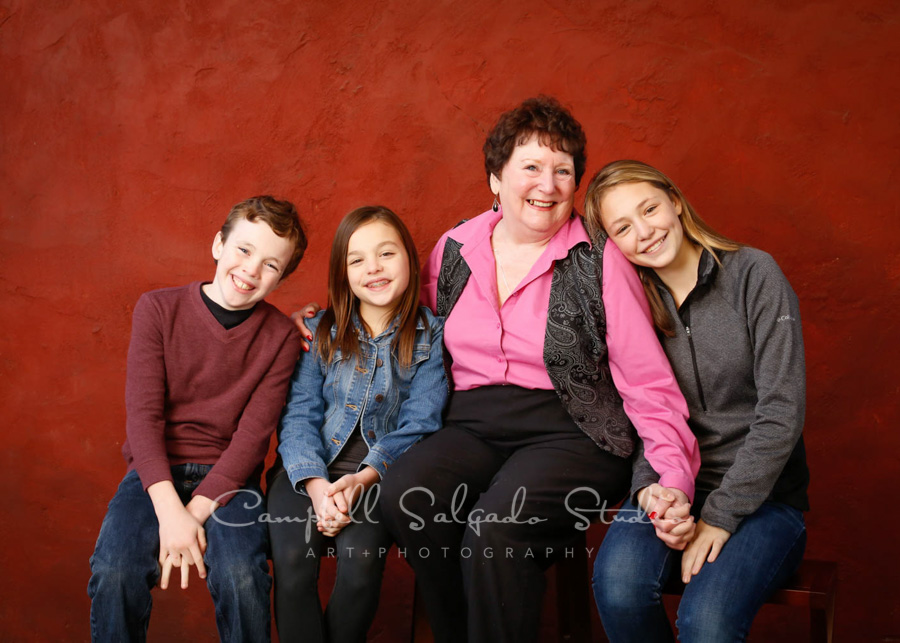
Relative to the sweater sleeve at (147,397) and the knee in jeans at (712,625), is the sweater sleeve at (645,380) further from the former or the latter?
the sweater sleeve at (147,397)

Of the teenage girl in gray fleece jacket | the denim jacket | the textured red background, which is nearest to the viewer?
the teenage girl in gray fleece jacket

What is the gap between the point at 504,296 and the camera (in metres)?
2.27

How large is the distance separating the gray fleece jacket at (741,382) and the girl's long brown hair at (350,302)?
724 mm

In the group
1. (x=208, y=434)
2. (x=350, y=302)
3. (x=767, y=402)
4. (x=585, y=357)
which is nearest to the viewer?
(x=767, y=402)

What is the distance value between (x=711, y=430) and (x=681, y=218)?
0.57m

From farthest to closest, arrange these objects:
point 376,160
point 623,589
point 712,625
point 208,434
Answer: point 376,160 → point 208,434 → point 623,589 → point 712,625

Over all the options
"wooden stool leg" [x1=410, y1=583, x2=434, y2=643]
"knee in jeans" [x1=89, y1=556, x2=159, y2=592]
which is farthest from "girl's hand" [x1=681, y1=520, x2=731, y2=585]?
"knee in jeans" [x1=89, y1=556, x2=159, y2=592]

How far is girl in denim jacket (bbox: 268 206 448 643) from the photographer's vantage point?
1936 millimetres

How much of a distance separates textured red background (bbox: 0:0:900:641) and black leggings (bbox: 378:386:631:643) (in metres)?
1.09

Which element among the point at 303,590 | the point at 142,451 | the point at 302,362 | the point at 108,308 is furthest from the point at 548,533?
the point at 108,308

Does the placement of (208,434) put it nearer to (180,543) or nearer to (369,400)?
(180,543)

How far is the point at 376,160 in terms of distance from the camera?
3.01 m

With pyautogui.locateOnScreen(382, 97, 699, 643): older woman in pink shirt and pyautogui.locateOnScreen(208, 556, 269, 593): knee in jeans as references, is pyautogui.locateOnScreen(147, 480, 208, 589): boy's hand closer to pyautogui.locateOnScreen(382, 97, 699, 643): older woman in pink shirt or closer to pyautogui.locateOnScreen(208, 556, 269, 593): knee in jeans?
pyautogui.locateOnScreen(208, 556, 269, 593): knee in jeans

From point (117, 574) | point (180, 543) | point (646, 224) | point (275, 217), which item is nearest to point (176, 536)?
point (180, 543)
